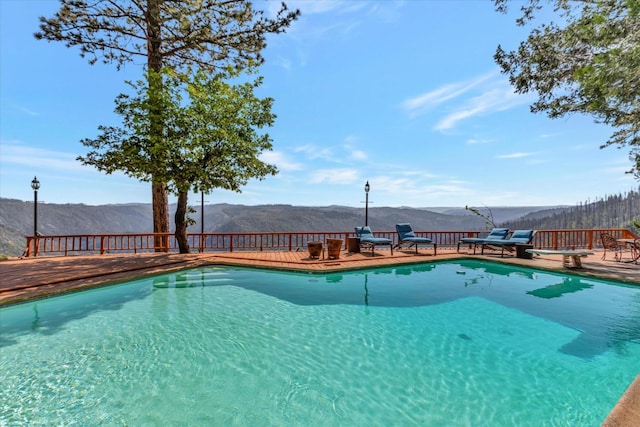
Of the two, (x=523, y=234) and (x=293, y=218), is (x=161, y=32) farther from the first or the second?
(x=293, y=218)

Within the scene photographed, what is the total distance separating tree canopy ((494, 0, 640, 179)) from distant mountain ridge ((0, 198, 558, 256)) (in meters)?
56.8

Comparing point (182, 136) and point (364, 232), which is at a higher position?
point (182, 136)

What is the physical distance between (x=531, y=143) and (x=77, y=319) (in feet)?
57.9

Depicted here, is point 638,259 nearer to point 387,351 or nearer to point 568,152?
point 568,152

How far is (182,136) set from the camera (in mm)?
8836

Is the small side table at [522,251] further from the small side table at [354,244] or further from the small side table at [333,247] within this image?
the small side table at [333,247]

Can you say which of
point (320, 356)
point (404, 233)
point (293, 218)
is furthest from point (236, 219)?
point (320, 356)

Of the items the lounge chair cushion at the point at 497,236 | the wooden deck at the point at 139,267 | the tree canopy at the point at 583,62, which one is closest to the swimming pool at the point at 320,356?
the wooden deck at the point at 139,267

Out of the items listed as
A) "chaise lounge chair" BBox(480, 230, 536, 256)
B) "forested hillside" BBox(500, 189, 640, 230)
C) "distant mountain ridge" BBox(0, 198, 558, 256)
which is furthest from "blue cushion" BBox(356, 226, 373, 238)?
"forested hillside" BBox(500, 189, 640, 230)

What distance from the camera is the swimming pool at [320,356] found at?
2.51 metres

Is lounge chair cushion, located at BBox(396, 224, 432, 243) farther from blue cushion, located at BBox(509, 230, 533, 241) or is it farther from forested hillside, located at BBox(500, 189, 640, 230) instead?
forested hillside, located at BBox(500, 189, 640, 230)

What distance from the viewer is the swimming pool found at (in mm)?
2510

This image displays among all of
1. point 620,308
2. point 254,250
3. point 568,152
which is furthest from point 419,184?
point 620,308

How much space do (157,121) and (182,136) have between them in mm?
874
